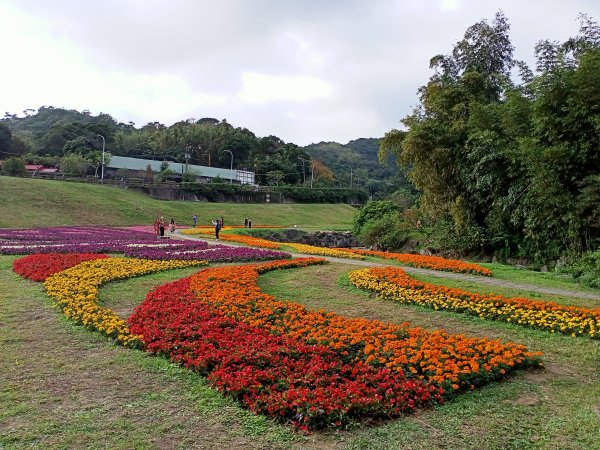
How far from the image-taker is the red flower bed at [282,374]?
4016 millimetres

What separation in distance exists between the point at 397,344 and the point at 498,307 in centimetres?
350

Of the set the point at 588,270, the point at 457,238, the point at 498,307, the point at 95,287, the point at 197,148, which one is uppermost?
the point at 197,148

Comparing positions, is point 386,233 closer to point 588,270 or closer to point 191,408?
point 588,270

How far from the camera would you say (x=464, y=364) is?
4961mm

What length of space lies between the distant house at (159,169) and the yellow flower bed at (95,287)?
54.1 metres

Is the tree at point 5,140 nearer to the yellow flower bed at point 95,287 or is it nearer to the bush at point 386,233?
the bush at point 386,233

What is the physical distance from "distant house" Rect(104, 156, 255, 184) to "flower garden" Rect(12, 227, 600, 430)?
5943 cm

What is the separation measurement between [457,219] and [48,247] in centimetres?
1602

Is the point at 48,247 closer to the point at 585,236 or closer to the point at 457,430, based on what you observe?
the point at 457,430

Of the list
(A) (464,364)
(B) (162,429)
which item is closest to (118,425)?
(B) (162,429)

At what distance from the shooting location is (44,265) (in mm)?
11742

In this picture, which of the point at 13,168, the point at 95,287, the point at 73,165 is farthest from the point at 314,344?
the point at 73,165

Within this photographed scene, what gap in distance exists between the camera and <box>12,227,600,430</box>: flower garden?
13.7 ft

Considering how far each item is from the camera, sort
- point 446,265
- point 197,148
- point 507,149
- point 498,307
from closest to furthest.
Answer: point 498,307 → point 446,265 → point 507,149 → point 197,148
